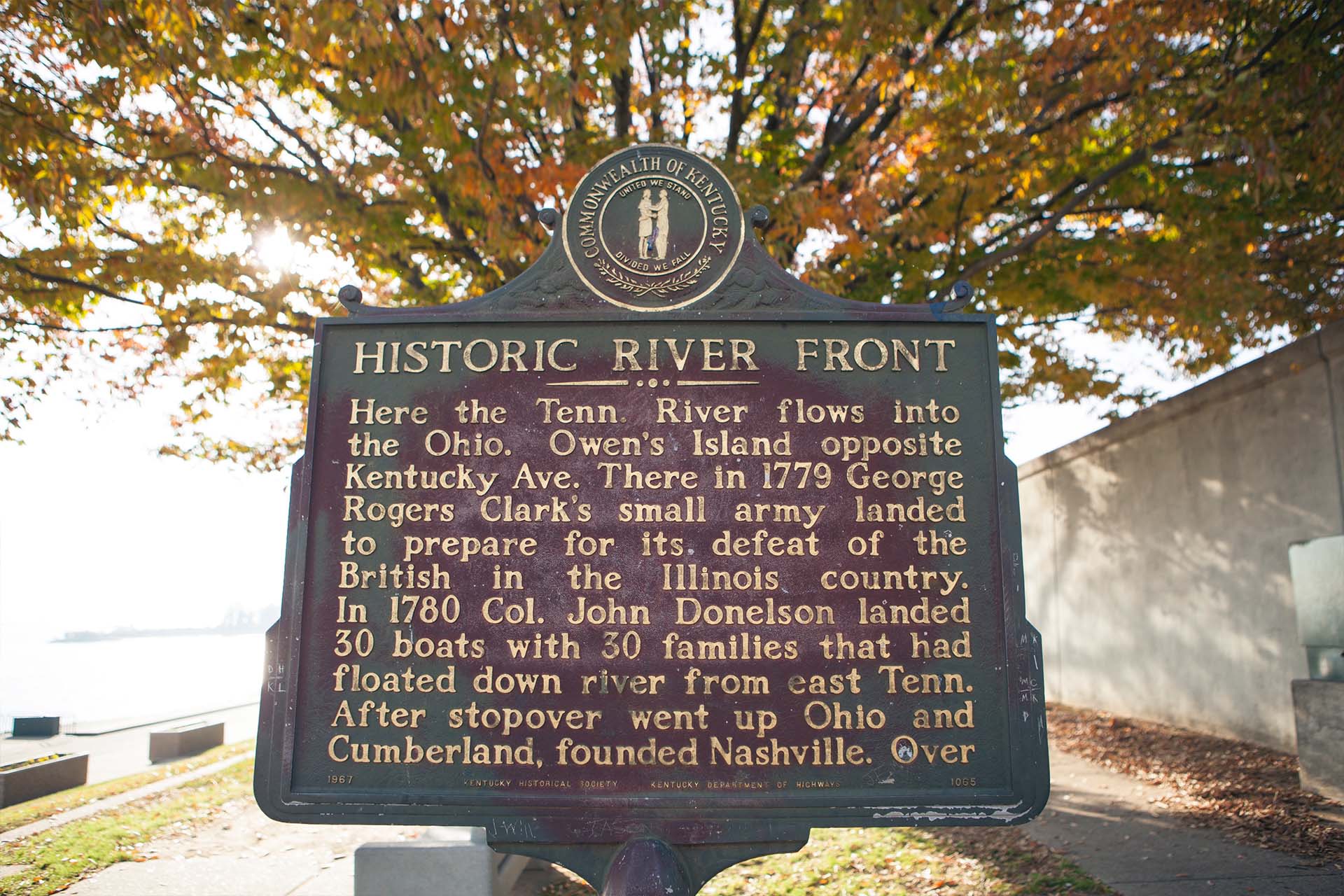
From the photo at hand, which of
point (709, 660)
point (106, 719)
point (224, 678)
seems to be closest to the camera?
point (709, 660)

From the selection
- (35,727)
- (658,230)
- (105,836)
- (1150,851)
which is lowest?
(105,836)

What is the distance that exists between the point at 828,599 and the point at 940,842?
441 cm

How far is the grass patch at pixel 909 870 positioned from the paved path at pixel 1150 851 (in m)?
0.24

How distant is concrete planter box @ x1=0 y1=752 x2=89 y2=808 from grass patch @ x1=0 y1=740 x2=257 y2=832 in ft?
0.24

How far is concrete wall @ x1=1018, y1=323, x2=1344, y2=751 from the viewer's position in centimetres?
783

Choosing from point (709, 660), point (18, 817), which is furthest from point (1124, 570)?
point (18, 817)

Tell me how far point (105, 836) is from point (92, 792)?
2.34 m

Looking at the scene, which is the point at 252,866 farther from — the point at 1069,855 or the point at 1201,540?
the point at 1201,540

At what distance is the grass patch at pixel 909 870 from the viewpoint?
5.22 metres

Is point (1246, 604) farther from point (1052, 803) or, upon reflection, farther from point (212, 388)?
point (212, 388)

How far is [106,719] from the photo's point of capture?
14555 millimetres

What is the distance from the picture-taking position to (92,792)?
28.0 ft

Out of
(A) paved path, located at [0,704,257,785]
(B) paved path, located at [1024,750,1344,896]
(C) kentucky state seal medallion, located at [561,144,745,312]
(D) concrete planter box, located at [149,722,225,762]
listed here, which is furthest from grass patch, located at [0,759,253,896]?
(B) paved path, located at [1024,750,1344,896]

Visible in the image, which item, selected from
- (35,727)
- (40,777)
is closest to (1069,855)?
(40,777)
